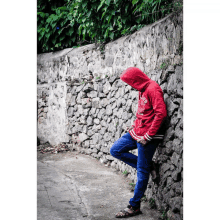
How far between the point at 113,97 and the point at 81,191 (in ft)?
6.00

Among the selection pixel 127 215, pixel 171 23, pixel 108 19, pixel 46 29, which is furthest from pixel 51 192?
pixel 46 29

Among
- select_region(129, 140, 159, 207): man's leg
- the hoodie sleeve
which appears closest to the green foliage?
the hoodie sleeve

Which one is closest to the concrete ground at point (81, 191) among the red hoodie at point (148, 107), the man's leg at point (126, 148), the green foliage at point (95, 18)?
the man's leg at point (126, 148)

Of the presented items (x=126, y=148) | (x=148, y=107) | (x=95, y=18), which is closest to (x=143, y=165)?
(x=126, y=148)

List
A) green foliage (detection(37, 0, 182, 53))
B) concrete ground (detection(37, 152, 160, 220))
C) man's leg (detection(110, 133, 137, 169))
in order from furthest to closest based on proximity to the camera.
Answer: green foliage (detection(37, 0, 182, 53)), man's leg (detection(110, 133, 137, 169)), concrete ground (detection(37, 152, 160, 220))

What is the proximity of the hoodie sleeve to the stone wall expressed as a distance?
110 mm

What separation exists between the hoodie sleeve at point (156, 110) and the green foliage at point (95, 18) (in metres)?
0.94

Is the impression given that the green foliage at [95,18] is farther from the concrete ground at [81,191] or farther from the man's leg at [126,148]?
the concrete ground at [81,191]

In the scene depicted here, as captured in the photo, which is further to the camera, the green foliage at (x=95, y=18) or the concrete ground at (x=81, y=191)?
the green foliage at (x=95, y=18)

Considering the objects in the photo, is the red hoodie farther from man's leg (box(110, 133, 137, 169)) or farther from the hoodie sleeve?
man's leg (box(110, 133, 137, 169))

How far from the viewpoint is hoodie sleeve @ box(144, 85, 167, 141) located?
2.83 m

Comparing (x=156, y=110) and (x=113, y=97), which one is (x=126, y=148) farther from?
(x=113, y=97)

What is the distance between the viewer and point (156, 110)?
2.84m

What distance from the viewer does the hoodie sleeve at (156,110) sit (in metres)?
2.83
